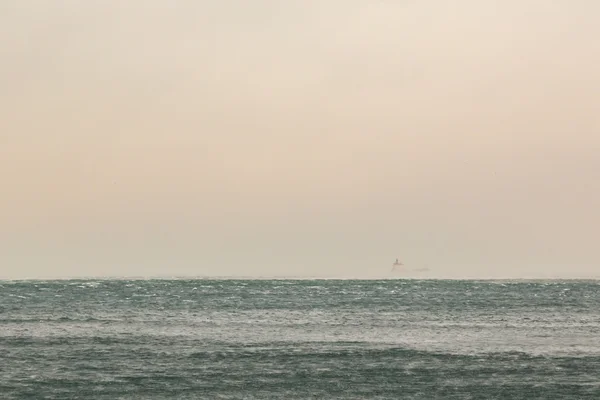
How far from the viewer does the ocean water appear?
38375mm

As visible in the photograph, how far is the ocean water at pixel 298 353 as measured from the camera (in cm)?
3838

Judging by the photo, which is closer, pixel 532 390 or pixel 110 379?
pixel 532 390

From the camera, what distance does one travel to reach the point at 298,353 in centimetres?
5000

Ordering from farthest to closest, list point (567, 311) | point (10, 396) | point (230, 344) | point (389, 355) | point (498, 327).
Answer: point (567, 311), point (498, 327), point (230, 344), point (389, 355), point (10, 396)

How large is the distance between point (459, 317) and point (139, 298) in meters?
49.6

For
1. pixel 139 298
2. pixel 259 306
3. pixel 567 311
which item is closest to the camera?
pixel 567 311

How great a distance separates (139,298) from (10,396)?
2965 inches

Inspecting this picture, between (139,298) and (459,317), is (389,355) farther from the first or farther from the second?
(139,298)

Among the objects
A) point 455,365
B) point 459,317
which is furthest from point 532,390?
point 459,317

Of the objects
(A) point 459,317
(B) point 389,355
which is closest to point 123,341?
(B) point 389,355

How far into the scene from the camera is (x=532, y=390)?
38.1m

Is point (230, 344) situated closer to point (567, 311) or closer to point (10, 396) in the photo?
point (10, 396)

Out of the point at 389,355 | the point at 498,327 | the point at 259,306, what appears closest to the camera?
the point at 389,355

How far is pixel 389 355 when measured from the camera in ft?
161
